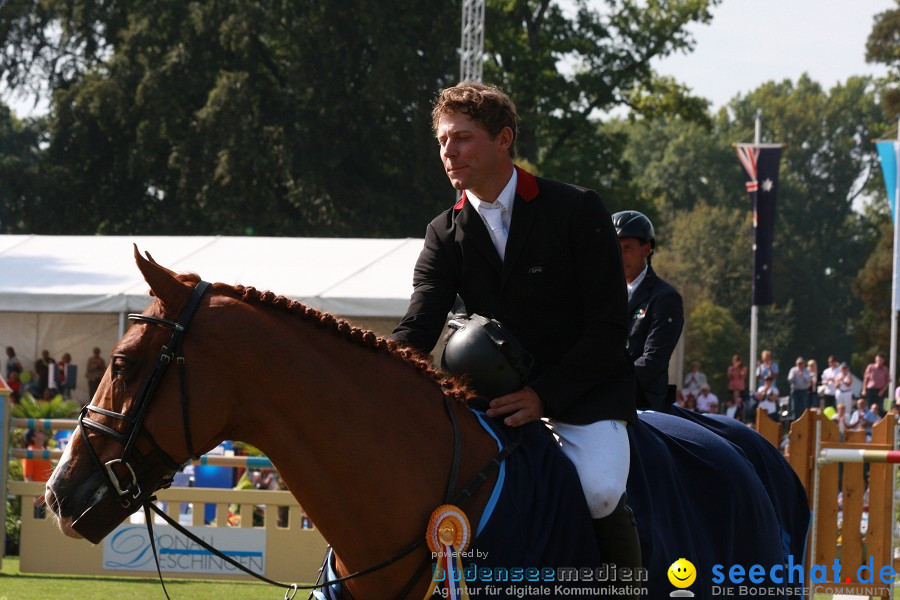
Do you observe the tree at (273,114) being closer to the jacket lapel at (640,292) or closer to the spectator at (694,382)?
the spectator at (694,382)

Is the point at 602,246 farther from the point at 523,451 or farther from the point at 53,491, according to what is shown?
the point at 53,491

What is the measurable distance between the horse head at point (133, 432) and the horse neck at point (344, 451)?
22cm

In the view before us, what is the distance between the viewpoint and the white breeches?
372 centimetres

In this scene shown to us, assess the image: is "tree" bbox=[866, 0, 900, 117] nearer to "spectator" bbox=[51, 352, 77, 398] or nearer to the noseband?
"spectator" bbox=[51, 352, 77, 398]

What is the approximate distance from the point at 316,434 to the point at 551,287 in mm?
936

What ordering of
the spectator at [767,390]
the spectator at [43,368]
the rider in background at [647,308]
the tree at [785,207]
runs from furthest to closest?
the tree at [785,207] → the spectator at [767,390] → the spectator at [43,368] → the rider in background at [647,308]

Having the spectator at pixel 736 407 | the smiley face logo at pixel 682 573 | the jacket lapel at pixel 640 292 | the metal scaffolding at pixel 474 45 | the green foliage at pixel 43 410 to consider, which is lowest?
the spectator at pixel 736 407

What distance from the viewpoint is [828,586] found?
8719 mm

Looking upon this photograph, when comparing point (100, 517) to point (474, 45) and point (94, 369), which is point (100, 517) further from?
point (474, 45)

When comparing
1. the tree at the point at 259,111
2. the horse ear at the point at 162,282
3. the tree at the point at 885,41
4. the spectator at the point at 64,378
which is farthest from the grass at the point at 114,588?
the tree at the point at 885,41

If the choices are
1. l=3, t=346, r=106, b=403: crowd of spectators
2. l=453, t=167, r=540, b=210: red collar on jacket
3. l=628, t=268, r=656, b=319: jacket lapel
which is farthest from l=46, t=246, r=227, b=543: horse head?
l=3, t=346, r=106, b=403: crowd of spectators

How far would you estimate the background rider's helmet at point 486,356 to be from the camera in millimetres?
3727

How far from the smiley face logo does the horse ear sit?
1920 mm

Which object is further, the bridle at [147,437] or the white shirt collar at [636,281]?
the white shirt collar at [636,281]
